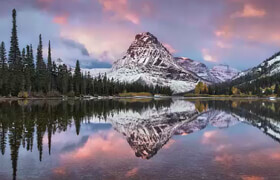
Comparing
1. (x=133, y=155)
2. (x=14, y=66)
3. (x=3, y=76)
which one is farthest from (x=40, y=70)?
(x=133, y=155)

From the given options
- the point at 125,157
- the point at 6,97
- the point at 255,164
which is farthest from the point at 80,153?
the point at 6,97

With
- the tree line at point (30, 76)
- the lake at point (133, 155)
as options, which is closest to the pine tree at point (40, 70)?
the tree line at point (30, 76)

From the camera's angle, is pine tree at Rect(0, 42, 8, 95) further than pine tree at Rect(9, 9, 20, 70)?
No

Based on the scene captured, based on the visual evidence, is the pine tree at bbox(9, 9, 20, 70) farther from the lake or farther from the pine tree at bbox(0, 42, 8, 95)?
the lake

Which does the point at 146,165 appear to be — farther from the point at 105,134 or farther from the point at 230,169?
the point at 105,134

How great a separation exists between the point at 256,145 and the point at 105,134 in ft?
45.3

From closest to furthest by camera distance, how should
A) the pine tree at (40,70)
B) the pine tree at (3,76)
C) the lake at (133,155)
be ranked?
the lake at (133,155), the pine tree at (3,76), the pine tree at (40,70)

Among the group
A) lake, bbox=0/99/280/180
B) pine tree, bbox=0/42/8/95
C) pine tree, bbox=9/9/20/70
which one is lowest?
lake, bbox=0/99/280/180

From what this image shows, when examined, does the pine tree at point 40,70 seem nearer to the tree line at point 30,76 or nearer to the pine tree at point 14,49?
the tree line at point 30,76

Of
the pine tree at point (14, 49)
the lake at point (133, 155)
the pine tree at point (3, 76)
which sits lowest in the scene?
the lake at point (133, 155)

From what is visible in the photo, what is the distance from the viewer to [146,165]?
595 inches

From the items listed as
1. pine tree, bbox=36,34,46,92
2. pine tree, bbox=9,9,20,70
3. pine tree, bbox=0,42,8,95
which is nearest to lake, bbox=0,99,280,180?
pine tree, bbox=0,42,8,95

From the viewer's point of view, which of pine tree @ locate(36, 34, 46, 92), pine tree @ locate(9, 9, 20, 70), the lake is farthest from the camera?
pine tree @ locate(9, 9, 20, 70)

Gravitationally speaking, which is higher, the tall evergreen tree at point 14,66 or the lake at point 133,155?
the tall evergreen tree at point 14,66
